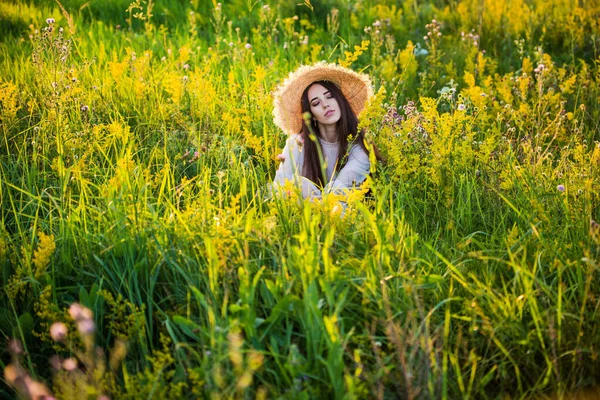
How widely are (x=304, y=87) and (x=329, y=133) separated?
0.35 meters

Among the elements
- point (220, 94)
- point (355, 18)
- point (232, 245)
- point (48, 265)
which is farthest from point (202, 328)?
point (355, 18)

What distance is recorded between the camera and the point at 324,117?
13.4 feet

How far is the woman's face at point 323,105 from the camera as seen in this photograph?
409 centimetres

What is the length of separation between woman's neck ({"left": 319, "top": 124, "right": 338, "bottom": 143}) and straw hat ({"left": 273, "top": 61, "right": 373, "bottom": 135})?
15 cm

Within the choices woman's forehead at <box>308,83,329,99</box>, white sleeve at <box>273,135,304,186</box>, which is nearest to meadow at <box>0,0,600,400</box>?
white sleeve at <box>273,135,304,186</box>

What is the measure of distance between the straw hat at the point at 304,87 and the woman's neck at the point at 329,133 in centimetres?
15

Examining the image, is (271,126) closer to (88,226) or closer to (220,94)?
(220,94)

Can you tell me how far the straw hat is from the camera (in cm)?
408

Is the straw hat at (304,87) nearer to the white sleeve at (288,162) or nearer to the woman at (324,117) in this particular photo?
the woman at (324,117)

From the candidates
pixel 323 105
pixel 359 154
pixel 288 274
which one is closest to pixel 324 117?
pixel 323 105

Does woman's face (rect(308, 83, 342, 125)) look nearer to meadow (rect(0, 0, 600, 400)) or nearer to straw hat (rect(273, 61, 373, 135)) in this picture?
straw hat (rect(273, 61, 373, 135))

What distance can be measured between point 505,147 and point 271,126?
1564 mm

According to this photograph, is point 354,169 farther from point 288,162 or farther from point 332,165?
point 288,162

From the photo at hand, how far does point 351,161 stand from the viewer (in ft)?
13.3
